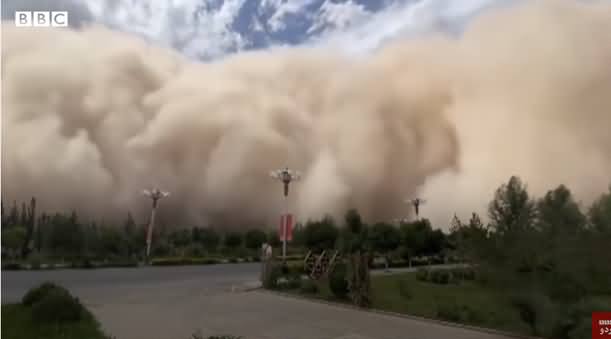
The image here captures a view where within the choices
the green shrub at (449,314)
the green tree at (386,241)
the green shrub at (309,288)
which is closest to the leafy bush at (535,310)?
the green shrub at (449,314)

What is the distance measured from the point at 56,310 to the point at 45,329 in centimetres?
71

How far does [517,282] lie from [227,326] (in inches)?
204

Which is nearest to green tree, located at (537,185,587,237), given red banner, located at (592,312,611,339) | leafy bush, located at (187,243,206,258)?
red banner, located at (592,312,611,339)

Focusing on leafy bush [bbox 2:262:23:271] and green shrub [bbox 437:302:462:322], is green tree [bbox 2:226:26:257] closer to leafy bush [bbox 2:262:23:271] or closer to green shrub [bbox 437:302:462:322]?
leafy bush [bbox 2:262:23:271]

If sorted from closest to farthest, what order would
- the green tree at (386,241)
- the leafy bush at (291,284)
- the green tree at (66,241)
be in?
the leafy bush at (291,284) < the green tree at (386,241) < the green tree at (66,241)

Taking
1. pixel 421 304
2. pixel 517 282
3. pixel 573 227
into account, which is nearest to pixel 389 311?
pixel 421 304

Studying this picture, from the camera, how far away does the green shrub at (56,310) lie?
8.56 meters

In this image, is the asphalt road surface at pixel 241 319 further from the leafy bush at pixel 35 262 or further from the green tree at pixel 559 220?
the leafy bush at pixel 35 262

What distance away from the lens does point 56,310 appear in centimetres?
862

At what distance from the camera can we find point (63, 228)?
39.0m

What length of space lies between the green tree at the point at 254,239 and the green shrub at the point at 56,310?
4502 cm

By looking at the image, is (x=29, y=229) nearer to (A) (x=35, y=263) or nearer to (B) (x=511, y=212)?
(A) (x=35, y=263)

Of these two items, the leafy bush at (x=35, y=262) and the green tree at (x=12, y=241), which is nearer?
the leafy bush at (x=35, y=262)

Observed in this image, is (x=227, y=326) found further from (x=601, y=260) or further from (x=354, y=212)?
(x=354, y=212)
